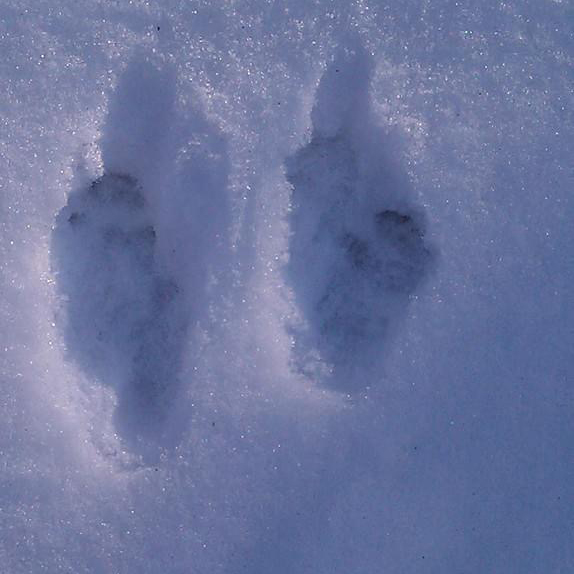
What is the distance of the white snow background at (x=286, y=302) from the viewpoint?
148 cm

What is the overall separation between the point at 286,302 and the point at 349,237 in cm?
21

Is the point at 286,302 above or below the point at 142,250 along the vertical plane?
below

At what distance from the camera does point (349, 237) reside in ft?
5.06

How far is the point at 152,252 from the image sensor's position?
154 cm

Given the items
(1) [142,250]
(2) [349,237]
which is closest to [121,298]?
(1) [142,250]

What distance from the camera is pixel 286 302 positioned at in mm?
1503

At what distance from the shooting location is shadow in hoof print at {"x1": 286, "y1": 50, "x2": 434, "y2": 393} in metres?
1.51

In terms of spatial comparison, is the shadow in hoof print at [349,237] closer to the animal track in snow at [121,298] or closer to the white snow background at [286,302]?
the white snow background at [286,302]

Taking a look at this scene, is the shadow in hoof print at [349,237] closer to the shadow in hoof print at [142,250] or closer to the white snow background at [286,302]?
the white snow background at [286,302]

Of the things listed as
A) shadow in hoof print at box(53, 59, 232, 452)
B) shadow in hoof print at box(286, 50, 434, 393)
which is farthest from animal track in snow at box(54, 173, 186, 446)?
shadow in hoof print at box(286, 50, 434, 393)

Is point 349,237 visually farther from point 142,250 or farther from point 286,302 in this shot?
point 142,250

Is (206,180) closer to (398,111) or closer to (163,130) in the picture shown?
(163,130)

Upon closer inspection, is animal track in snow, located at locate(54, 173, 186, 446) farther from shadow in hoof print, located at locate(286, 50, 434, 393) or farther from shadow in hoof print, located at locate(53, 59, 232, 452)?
shadow in hoof print, located at locate(286, 50, 434, 393)

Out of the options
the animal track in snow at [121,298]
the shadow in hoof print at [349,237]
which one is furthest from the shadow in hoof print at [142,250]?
the shadow in hoof print at [349,237]
